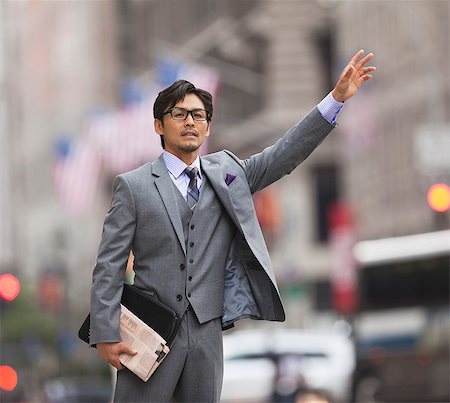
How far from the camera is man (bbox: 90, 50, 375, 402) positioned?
7625 millimetres

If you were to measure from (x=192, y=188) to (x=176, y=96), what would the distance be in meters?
0.41

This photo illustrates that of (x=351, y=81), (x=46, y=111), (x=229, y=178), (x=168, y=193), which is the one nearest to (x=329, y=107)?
(x=351, y=81)

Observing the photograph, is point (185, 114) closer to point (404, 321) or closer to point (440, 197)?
point (440, 197)

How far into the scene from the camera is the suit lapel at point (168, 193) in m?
7.73

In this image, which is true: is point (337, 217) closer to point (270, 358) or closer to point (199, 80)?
point (199, 80)

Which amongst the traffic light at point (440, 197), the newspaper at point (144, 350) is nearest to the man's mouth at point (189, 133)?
the newspaper at point (144, 350)

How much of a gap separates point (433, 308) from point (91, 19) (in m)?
92.2

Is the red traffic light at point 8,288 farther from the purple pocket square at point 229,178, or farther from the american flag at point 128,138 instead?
the american flag at point 128,138

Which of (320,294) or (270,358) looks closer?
(270,358)

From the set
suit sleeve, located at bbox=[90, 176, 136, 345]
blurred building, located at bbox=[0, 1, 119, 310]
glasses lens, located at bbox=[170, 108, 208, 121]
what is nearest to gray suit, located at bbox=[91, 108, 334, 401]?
suit sleeve, located at bbox=[90, 176, 136, 345]

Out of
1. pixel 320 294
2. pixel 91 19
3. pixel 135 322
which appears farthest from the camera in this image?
pixel 91 19

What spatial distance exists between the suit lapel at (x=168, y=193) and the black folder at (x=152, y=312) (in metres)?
0.25

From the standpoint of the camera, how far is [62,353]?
9450 cm

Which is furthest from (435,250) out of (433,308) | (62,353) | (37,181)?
(37,181)
